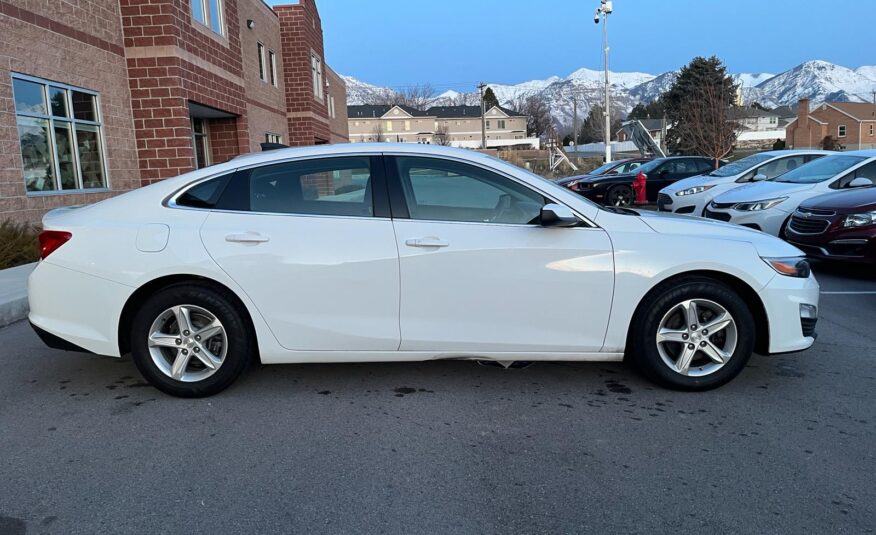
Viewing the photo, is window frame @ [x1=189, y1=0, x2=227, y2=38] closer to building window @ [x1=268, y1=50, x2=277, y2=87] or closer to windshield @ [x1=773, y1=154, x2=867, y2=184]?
building window @ [x1=268, y1=50, x2=277, y2=87]

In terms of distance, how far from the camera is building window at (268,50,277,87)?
23.5 m

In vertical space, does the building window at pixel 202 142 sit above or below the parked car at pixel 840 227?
above

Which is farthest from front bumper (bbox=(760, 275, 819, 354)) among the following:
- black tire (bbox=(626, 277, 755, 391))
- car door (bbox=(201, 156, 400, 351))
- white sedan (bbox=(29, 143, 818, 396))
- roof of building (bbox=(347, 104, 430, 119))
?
roof of building (bbox=(347, 104, 430, 119))

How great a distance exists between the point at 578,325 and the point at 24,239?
877 centimetres

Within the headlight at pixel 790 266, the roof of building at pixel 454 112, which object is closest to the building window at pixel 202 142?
the headlight at pixel 790 266

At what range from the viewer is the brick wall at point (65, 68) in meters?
9.66

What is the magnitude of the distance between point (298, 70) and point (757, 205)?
20.7m

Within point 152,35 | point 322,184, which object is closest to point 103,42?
point 152,35

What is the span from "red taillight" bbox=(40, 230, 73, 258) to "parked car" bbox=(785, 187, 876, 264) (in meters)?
8.08

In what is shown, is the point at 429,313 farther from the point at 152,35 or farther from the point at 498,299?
the point at 152,35

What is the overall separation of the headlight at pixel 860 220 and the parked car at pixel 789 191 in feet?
4.38

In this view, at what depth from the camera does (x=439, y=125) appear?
98.0m

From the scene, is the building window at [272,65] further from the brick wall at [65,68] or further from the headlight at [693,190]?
the headlight at [693,190]

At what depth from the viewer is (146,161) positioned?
1353cm
